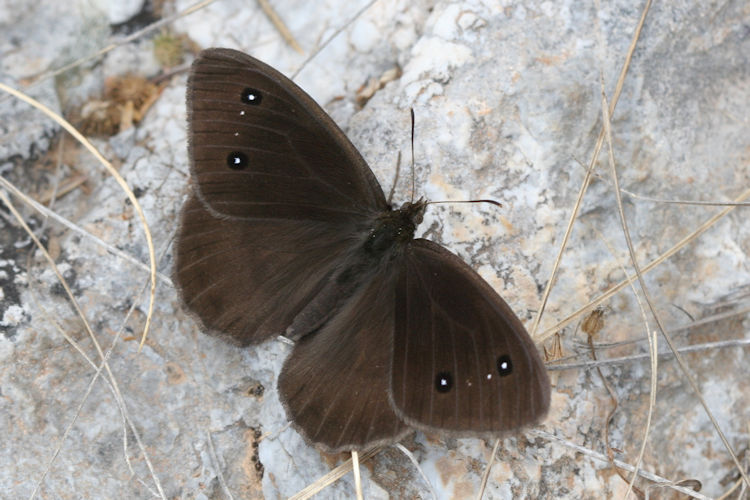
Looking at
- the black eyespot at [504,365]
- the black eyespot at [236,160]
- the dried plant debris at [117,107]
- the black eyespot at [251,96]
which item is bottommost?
the black eyespot at [504,365]

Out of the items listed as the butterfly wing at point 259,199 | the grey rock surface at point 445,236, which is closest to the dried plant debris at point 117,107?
the grey rock surface at point 445,236

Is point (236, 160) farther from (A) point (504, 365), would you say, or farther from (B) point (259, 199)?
(A) point (504, 365)

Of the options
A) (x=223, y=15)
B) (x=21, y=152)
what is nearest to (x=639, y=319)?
(x=223, y=15)

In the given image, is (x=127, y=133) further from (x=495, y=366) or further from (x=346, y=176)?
(x=495, y=366)

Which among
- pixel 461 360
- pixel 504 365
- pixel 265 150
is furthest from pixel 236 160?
pixel 504 365

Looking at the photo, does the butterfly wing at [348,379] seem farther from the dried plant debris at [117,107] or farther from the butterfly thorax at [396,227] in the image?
the dried plant debris at [117,107]

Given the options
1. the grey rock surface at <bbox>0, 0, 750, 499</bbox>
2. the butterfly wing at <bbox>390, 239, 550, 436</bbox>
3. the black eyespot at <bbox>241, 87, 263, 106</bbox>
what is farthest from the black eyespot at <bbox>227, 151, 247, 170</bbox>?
the butterfly wing at <bbox>390, 239, 550, 436</bbox>
